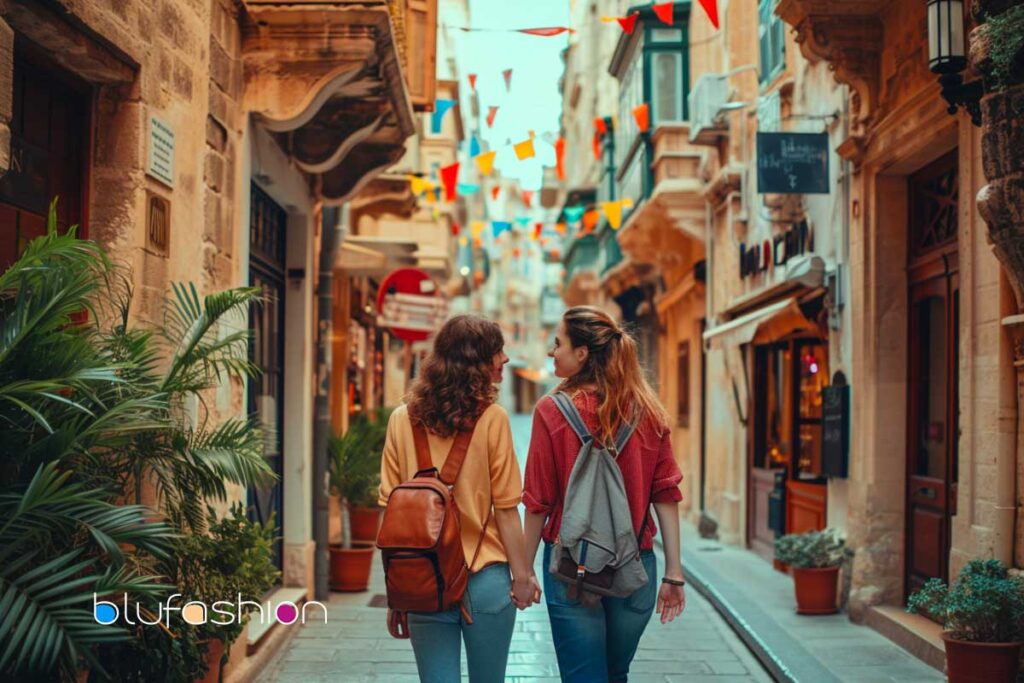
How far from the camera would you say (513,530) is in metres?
4.11

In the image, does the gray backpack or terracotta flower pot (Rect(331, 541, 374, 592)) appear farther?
terracotta flower pot (Rect(331, 541, 374, 592))

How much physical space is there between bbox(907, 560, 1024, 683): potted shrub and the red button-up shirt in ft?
8.47

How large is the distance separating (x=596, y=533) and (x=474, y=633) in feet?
1.74

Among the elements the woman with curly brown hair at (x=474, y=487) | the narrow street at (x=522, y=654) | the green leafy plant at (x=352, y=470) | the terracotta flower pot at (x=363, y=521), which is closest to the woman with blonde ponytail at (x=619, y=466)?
the woman with curly brown hair at (x=474, y=487)

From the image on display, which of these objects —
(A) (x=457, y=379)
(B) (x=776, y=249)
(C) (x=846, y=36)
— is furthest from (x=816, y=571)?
(A) (x=457, y=379)

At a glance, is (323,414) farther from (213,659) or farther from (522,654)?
(213,659)

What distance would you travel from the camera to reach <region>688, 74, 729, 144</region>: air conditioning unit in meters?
15.0

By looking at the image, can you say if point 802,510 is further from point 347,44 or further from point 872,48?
point 347,44

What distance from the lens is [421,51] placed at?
11.4m

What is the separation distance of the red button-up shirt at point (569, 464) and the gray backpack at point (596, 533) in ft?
0.17

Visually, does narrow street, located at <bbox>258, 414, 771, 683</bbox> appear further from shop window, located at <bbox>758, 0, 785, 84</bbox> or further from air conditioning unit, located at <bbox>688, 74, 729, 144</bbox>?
air conditioning unit, located at <bbox>688, 74, 729, 144</bbox>

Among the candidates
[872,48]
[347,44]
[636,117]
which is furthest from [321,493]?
[636,117]

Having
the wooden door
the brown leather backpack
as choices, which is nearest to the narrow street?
the wooden door

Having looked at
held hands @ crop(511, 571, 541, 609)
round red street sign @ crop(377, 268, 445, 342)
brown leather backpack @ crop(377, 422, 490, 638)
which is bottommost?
held hands @ crop(511, 571, 541, 609)
